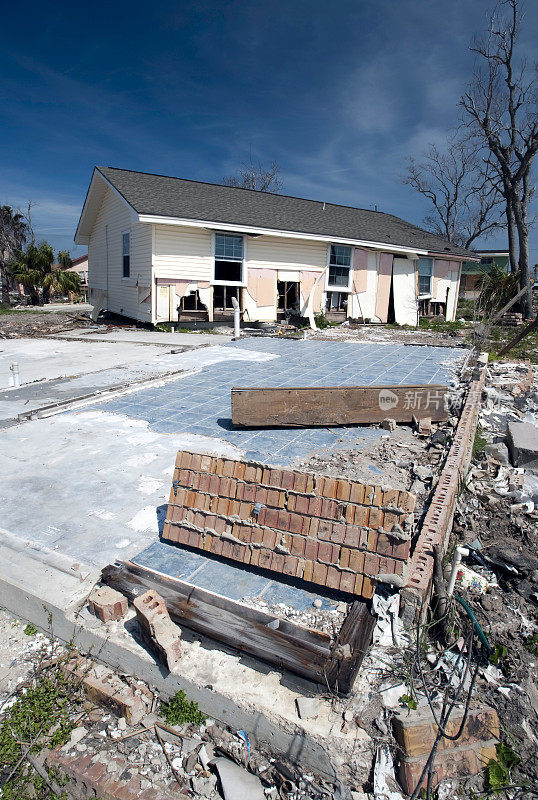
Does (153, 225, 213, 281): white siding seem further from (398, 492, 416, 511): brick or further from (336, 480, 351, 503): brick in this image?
(398, 492, 416, 511): brick

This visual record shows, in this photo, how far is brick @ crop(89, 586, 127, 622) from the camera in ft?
8.83

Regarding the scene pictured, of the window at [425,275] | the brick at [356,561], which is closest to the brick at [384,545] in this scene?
the brick at [356,561]

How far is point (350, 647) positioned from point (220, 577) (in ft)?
3.30

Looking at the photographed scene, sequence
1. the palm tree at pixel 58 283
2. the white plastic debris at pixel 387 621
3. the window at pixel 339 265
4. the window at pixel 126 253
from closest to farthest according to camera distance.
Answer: the white plastic debris at pixel 387 621 < the window at pixel 126 253 < the window at pixel 339 265 < the palm tree at pixel 58 283

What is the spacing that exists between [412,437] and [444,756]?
394 cm

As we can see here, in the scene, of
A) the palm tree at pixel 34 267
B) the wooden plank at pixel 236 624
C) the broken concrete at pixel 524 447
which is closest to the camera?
the wooden plank at pixel 236 624

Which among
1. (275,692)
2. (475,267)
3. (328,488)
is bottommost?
(275,692)

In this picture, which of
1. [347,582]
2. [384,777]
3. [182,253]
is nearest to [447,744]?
[384,777]

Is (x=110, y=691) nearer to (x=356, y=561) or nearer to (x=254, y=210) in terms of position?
(x=356, y=561)

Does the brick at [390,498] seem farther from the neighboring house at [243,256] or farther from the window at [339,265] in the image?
the window at [339,265]

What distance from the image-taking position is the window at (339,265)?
19.9 metres

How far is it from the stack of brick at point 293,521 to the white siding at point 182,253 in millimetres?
13814

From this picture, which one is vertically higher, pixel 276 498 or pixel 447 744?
pixel 276 498

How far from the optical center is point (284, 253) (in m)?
18.6
